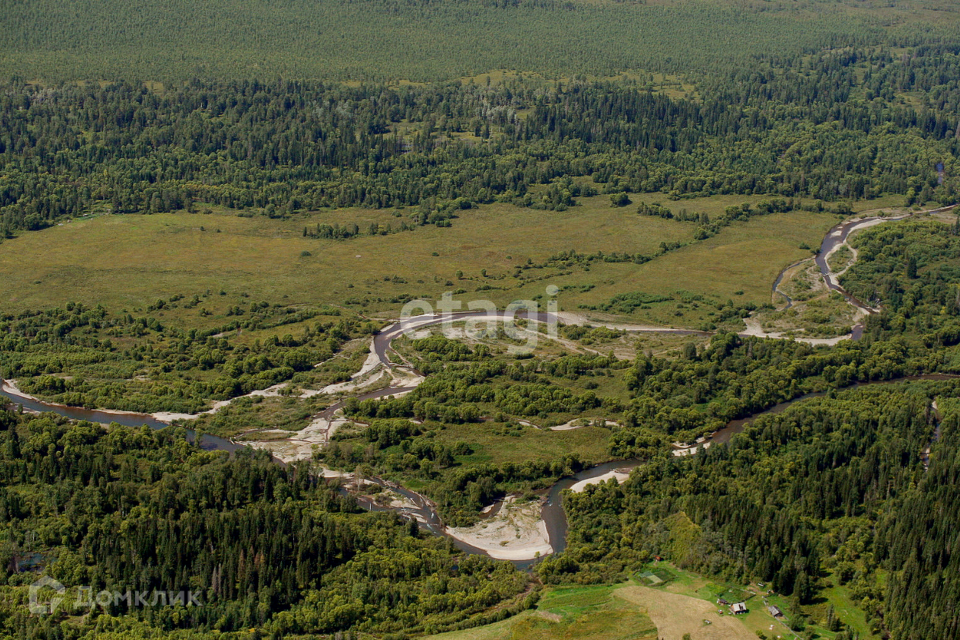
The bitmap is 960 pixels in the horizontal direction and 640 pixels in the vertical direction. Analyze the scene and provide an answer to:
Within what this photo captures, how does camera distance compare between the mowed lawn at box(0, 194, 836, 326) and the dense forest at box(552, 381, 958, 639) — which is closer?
the dense forest at box(552, 381, 958, 639)

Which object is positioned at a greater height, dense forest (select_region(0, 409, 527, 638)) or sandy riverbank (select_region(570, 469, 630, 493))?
dense forest (select_region(0, 409, 527, 638))

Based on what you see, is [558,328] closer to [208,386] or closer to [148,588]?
[208,386]

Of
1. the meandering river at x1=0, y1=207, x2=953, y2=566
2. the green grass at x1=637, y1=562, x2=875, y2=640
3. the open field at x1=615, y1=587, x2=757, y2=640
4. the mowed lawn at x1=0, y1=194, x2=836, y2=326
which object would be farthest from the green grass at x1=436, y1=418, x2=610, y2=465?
the mowed lawn at x1=0, y1=194, x2=836, y2=326

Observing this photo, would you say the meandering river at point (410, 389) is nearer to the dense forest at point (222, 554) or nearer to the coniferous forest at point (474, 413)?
the coniferous forest at point (474, 413)

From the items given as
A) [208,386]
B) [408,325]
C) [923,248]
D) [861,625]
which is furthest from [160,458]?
[923,248]

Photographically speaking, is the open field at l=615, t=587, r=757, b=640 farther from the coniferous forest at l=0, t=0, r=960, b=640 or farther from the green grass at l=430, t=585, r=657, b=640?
the green grass at l=430, t=585, r=657, b=640

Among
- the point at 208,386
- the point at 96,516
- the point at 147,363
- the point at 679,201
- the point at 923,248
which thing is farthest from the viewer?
the point at 679,201
